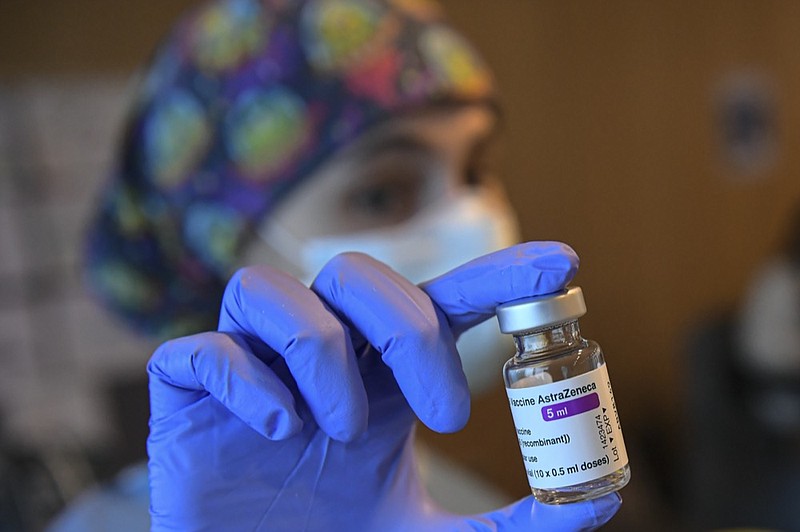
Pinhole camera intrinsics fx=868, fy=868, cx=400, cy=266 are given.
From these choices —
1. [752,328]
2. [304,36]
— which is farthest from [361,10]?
[752,328]

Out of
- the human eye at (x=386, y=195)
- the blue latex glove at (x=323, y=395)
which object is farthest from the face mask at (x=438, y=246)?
the blue latex glove at (x=323, y=395)

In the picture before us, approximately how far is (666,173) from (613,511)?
10.5ft

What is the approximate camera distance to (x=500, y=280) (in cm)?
60

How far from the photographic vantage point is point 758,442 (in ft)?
8.36

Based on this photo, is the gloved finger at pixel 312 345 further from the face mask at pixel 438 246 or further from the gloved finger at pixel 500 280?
the face mask at pixel 438 246

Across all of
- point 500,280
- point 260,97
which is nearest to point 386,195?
point 260,97

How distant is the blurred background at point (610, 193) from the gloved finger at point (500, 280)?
61.7 inches

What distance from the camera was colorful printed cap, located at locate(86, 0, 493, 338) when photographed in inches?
43.1

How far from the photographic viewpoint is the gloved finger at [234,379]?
59 cm

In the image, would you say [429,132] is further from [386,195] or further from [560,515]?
[560,515]

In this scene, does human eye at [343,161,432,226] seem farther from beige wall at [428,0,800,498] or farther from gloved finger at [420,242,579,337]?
Result: beige wall at [428,0,800,498]

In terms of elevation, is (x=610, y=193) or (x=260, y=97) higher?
(x=260, y=97)

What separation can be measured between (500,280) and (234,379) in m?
0.19

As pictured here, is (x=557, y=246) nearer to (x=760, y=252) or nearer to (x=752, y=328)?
(x=752, y=328)
